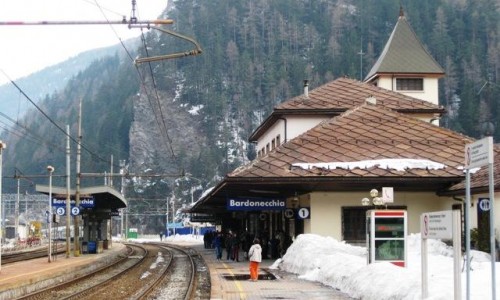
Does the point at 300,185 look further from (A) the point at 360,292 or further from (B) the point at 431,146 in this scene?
(A) the point at 360,292

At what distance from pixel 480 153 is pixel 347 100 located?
3171 cm

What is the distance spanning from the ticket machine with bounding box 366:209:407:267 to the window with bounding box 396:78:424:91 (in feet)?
111

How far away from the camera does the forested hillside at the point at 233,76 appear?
156625 mm

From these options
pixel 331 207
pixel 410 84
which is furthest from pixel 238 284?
pixel 410 84

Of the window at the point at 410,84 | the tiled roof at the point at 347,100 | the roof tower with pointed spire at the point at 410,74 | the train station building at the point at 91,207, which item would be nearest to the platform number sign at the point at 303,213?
the tiled roof at the point at 347,100

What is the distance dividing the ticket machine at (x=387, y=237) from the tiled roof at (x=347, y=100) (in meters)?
19.8

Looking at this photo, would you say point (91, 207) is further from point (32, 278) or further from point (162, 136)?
point (162, 136)

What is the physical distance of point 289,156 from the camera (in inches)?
1198

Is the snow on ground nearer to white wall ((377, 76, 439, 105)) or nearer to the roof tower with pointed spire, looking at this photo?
white wall ((377, 76, 439, 105))

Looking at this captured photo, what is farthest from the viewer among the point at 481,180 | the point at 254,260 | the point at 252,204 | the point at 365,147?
the point at 365,147

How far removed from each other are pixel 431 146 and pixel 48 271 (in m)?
15.8

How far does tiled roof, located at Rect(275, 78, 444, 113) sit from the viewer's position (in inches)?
1551

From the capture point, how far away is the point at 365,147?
Result: 31.3m

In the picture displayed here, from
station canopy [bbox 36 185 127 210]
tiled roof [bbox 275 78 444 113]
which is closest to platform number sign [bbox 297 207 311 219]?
tiled roof [bbox 275 78 444 113]
